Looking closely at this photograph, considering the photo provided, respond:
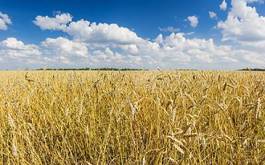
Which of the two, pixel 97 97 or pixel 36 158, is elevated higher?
pixel 97 97

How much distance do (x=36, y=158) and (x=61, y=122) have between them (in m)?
0.49

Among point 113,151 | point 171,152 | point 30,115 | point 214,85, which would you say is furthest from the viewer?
point 214,85

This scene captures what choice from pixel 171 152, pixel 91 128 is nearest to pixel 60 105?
pixel 91 128

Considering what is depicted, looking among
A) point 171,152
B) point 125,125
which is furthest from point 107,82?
point 171,152

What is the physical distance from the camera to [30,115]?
3.23 metres

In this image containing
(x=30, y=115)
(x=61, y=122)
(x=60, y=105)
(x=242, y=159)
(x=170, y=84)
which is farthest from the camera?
(x=170, y=84)

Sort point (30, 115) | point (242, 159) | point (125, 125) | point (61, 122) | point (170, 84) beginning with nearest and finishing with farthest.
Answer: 1. point (242, 159)
2. point (125, 125)
3. point (61, 122)
4. point (30, 115)
5. point (170, 84)

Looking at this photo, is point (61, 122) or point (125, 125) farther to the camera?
point (61, 122)

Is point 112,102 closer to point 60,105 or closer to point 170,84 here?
point 60,105

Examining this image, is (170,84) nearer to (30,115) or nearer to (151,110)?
(151,110)

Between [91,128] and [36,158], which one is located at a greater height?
[91,128]

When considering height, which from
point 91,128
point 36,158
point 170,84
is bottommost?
point 36,158

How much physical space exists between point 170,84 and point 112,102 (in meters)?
1.02

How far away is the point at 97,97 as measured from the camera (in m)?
3.55
